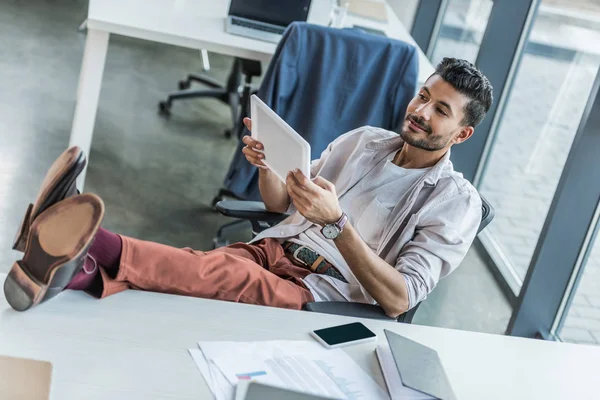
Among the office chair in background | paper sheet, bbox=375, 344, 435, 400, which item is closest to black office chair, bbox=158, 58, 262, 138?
the office chair in background

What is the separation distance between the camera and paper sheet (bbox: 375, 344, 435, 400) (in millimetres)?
1518

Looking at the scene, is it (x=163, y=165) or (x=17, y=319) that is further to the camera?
(x=163, y=165)

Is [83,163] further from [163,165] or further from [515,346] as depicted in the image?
[163,165]

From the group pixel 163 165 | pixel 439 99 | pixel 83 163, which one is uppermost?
pixel 439 99

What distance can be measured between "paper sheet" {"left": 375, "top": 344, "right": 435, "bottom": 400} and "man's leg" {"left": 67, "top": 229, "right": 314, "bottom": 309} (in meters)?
0.35

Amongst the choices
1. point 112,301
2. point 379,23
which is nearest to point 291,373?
point 112,301

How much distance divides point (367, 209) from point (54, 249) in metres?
0.97

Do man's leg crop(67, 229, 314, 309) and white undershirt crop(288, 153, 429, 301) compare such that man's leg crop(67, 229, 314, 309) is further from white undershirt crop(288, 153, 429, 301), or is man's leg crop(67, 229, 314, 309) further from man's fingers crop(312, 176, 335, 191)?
man's fingers crop(312, 176, 335, 191)

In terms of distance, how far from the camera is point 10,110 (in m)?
4.04

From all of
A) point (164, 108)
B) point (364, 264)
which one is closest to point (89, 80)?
Answer: point (164, 108)

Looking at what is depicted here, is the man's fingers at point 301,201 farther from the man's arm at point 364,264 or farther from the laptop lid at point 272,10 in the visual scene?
the laptop lid at point 272,10

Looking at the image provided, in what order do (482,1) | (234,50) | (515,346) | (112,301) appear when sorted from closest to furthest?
(112,301) → (515,346) → (234,50) → (482,1)

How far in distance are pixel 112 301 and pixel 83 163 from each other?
282mm

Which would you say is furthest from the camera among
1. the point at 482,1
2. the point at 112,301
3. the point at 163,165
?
the point at 482,1
